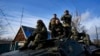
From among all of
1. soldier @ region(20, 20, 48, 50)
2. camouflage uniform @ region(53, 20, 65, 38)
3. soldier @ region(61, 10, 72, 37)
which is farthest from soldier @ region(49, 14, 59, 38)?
soldier @ region(20, 20, 48, 50)

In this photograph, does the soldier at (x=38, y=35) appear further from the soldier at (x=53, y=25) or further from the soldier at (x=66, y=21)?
the soldier at (x=66, y=21)

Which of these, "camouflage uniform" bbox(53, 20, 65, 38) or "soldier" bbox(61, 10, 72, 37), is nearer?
"camouflage uniform" bbox(53, 20, 65, 38)

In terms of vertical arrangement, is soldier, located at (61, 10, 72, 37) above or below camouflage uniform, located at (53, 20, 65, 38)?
→ above

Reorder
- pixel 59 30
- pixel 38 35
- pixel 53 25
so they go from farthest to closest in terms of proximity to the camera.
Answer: pixel 53 25 < pixel 59 30 < pixel 38 35

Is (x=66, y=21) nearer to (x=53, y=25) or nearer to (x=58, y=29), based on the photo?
(x=53, y=25)

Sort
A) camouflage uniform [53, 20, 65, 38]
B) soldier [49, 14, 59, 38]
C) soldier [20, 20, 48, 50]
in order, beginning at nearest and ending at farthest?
soldier [20, 20, 48, 50] < camouflage uniform [53, 20, 65, 38] < soldier [49, 14, 59, 38]

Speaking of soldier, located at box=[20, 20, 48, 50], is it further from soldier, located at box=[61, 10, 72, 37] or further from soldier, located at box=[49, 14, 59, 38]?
soldier, located at box=[61, 10, 72, 37]

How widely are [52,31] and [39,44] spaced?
3.55 m

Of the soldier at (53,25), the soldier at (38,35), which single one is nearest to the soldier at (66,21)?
the soldier at (53,25)

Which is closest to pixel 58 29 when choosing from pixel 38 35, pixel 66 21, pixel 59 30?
pixel 59 30

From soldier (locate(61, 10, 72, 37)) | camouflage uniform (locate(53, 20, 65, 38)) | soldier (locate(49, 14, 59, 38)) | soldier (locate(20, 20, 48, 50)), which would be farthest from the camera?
soldier (locate(61, 10, 72, 37))

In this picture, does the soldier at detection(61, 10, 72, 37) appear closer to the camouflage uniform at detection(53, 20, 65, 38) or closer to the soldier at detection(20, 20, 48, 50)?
the camouflage uniform at detection(53, 20, 65, 38)

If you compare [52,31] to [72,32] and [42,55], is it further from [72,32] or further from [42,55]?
[42,55]

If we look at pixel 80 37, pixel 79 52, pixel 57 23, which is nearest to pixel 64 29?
pixel 57 23
